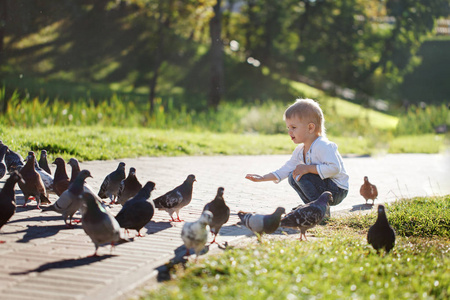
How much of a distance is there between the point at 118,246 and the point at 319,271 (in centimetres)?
195

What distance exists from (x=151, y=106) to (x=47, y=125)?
632cm

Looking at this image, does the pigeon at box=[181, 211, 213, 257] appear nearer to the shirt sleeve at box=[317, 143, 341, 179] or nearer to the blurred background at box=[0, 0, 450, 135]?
the shirt sleeve at box=[317, 143, 341, 179]

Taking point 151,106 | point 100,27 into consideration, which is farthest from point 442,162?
point 100,27

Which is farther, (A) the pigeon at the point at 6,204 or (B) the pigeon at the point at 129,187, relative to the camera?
(B) the pigeon at the point at 129,187

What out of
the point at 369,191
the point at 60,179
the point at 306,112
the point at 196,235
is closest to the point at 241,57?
the point at 369,191

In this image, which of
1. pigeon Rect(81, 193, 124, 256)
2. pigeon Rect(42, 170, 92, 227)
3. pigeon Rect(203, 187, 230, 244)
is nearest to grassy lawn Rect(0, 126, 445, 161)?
pigeon Rect(42, 170, 92, 227)

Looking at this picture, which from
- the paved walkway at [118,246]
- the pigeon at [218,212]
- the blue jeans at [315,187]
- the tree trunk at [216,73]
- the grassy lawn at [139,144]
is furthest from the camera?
the tree trunk at [216,73]

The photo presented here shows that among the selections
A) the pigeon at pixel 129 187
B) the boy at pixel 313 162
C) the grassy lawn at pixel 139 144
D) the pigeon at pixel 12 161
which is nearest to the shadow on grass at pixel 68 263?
the pigeon at pixel 129 187

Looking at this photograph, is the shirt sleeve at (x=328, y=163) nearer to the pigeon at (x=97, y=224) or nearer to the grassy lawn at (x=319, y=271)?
the grassy lawn at (x=319, y=271)

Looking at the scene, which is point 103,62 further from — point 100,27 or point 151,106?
point 151,106

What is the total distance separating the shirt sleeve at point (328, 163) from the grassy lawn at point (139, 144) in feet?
18.7

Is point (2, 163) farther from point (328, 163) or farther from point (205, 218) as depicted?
point (328, 163)

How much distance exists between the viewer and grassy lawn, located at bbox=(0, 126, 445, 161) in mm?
11258

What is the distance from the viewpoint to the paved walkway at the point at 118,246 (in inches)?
168
